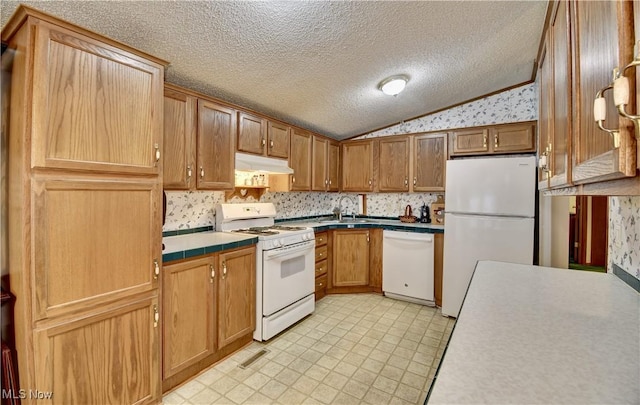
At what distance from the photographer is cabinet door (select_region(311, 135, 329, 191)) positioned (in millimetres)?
3467

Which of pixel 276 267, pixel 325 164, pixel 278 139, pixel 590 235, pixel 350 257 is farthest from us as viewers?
pixel 590 235

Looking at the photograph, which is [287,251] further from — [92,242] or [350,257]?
[92,242]

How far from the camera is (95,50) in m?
1.32

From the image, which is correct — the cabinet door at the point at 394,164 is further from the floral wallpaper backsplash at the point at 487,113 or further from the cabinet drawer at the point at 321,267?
the cabinet drawer at the point at 321,267

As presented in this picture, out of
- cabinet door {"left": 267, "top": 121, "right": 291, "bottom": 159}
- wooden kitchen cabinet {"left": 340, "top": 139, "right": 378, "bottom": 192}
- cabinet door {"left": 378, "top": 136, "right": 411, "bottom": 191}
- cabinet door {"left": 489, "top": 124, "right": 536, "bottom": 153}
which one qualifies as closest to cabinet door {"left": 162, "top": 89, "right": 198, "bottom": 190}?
cabinet door {"left": 267, "top": 121, "right": 291, "bottom": 159}

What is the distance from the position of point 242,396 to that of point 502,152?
3.31 meters

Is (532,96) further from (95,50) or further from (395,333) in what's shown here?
(95,50)

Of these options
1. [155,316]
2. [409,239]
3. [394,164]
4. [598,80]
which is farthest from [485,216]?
[155,316]

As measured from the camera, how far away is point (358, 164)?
388 centimetres

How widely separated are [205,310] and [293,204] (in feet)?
6.42

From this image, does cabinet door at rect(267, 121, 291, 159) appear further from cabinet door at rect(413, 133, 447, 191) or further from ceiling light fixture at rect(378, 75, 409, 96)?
cabinet door at rect(413, 133, 447, 191)

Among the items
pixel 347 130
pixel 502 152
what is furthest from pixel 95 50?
pixel 502 152

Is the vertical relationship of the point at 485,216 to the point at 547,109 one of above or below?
below

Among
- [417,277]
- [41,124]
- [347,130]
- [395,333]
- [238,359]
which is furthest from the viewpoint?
[347,130]
